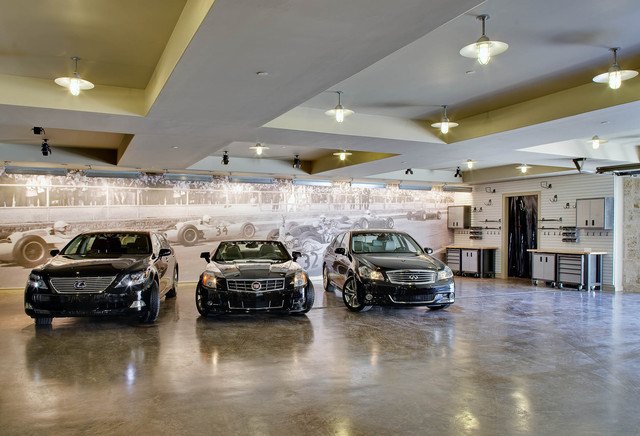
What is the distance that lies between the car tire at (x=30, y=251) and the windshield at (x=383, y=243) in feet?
23.0

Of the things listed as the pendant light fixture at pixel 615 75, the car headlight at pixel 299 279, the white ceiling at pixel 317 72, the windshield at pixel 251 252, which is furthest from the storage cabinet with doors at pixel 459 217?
the pendant light fixture at pixel 615 75

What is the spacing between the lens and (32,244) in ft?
35.5

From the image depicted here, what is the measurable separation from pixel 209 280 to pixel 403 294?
276cm

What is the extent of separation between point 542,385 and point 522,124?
3.60 m

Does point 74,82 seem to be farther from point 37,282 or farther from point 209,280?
point 209,280

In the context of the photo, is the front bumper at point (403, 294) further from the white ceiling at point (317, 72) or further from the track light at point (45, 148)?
the track light at point (45, 148)

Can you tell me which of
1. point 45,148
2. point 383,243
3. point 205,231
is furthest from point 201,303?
point 205,231

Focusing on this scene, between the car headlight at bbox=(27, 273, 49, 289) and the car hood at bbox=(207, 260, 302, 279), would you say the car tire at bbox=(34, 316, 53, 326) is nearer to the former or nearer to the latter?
the car headlight at bbox=(27, 273, 49, 289)

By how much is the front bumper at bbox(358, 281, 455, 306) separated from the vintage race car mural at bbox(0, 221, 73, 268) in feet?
24.1

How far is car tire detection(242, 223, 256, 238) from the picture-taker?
12672 millimetres

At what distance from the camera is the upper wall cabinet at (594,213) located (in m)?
11.0

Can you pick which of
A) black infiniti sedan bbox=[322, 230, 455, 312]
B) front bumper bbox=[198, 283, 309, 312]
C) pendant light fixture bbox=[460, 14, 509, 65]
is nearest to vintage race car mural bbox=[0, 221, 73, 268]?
front bumper bbox=[198, 283, 309, 312]

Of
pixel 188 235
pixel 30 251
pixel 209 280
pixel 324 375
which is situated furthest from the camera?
pixel 188 235

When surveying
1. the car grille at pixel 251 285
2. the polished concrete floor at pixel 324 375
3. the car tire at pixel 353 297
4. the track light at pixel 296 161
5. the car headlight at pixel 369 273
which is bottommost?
the polished concrete floor at pixel 324 375
